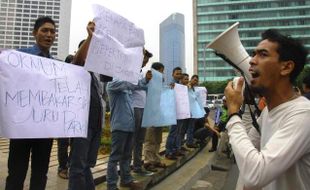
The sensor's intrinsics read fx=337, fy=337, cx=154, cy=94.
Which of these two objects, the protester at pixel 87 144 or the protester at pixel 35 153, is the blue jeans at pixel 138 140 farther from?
the protester at pixel 35 153

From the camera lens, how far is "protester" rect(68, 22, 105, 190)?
9.90 feet

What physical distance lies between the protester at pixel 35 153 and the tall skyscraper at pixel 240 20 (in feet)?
254

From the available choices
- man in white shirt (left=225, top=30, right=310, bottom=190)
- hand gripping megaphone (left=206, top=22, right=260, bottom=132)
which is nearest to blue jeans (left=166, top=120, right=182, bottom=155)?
hand gripping megaphone (left=206, top=22, right=260, bottom=132)

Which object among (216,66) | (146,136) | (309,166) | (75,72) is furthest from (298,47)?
(216,66)

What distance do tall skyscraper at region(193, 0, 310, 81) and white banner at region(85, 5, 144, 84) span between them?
251 feet

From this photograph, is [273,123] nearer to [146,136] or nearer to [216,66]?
[146,136]

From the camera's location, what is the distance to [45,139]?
2.71m

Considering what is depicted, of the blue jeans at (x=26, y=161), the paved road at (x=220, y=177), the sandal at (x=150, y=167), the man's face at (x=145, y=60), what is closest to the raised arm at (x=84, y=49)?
the blue jeans at (x=26, y=161)

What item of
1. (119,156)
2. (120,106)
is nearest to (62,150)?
(119,156)

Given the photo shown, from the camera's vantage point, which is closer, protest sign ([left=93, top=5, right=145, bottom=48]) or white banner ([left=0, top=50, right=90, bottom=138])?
white banner ([left=0, top=50, right=90, bottom=138])

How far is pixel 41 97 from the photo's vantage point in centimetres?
259

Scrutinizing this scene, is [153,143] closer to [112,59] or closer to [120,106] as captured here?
[120,106]

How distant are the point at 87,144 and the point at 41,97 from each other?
28.0 inches

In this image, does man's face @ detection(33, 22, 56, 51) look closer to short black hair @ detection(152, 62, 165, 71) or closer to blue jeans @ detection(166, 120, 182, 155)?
short black hair @ detection(152, 62, 165, 71)
